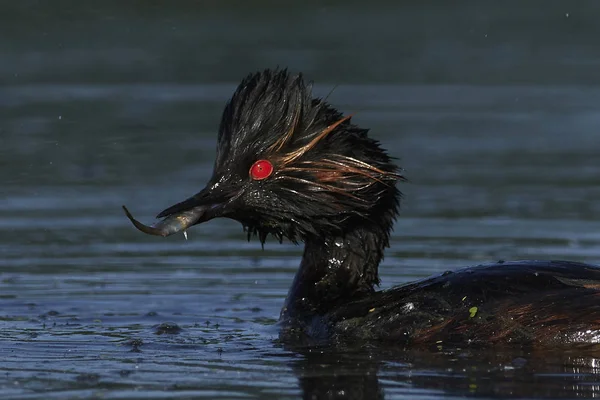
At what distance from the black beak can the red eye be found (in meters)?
0.28

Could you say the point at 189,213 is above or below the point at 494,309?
above

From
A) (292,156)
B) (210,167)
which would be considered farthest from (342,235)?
(210,167)

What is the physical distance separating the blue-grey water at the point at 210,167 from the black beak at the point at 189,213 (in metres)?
0.77

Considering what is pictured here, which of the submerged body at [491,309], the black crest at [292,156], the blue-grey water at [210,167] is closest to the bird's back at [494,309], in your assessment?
the submerged body at [491,309]

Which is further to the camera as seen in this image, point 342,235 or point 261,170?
point 342,235

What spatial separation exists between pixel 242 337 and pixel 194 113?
30.8 ft

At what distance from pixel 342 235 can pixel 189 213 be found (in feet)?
4.19

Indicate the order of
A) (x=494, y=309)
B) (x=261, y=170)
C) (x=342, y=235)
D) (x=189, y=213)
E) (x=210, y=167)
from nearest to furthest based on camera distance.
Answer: (x=494, y=309), (x=189, y=213), (x=261, y=170), (x=342, y=235), (x=210, y=167)

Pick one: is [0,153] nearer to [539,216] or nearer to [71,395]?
[539,216]

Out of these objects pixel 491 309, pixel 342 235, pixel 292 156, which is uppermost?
pixel 292 156

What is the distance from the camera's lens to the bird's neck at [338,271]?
10.9 m

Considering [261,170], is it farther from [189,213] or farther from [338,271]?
[338,271]

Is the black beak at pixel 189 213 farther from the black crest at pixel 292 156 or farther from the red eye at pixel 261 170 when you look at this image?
the red eye at pixel 261 170

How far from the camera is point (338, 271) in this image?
10961 mm
